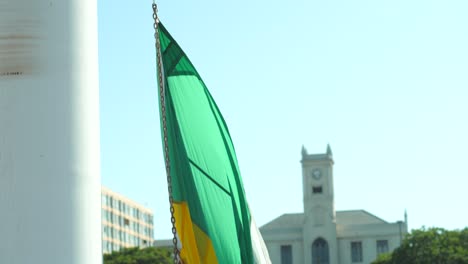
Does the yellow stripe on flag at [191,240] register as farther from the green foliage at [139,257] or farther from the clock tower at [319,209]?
the clock tower at [319,209]

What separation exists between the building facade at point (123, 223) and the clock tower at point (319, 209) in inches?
877

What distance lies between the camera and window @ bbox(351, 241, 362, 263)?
142875mm

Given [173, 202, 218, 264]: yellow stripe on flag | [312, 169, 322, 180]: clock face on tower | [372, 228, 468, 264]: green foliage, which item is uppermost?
[312, 169, 322, 180]: clock face on tower

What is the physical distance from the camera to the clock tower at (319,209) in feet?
471

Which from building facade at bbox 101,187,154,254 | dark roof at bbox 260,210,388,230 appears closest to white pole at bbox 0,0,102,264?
building facade at bbox 101,187,154,254

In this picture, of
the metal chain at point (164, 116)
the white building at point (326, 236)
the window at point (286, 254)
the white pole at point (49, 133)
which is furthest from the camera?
the window at point (286, 254)

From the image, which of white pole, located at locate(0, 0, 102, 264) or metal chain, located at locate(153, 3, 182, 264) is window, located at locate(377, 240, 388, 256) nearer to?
metal chain, located at locate(153, 3, 182, 264)

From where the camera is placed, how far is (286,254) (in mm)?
143875

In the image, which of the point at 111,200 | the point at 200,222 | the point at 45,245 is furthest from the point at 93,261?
the point at 111,200

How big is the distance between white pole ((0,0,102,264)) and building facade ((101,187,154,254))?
126 m

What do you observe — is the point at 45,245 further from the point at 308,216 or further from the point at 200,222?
the point at 308,216

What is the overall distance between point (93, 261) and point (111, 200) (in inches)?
5413

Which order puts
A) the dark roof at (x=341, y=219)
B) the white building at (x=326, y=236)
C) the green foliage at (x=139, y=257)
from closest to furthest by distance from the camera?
the green foliage at (x=139, y=257)
the white building at (x=326, y=236)
the dark roof at (x=341, y=219)

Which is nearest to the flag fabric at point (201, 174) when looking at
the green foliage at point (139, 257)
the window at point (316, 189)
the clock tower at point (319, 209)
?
the green foliage at point (139, 257)
